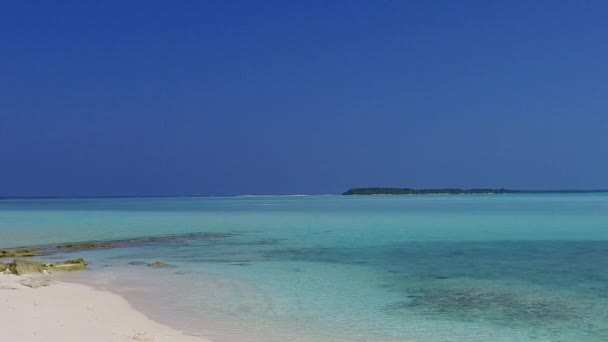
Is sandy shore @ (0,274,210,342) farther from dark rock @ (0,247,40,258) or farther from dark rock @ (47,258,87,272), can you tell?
dark rock @ (0,247,40,258)

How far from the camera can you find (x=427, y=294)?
12.6 metres

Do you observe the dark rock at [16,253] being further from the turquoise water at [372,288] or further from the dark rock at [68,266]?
the dark rock at [68,266]

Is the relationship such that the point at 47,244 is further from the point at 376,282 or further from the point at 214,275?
the point at 376,282

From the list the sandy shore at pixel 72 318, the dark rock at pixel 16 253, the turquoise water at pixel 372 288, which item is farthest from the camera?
the dark rock at pixel 16 253

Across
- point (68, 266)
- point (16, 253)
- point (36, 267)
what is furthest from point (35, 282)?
point (16, 253)

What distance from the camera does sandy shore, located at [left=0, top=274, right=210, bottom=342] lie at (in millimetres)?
8359

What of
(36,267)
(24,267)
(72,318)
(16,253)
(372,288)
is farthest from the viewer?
(16,253)

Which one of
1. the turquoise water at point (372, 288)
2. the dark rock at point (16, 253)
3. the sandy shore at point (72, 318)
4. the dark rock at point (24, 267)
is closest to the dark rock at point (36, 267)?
the dark rock at point (24, 267)

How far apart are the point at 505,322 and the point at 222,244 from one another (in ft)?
54.6

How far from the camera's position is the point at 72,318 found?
9633 mm

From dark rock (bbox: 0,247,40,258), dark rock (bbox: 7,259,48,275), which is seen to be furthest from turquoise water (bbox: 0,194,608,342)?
dark rock (bbox: 0,247,40,258)

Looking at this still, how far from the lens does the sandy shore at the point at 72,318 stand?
8359 millimetres

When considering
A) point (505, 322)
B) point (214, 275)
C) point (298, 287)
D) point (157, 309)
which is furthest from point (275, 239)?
point (505, 322)

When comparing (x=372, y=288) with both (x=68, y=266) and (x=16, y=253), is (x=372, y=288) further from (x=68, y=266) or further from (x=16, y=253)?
(x=16, y=253)
